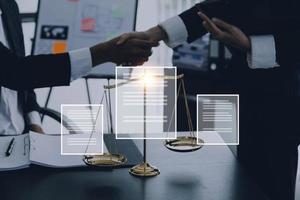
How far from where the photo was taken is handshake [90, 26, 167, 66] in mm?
1877

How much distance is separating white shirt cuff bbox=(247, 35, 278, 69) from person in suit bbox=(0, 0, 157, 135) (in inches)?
16.9

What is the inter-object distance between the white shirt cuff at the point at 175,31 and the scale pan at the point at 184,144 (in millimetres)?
421

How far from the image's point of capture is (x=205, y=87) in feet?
12.6

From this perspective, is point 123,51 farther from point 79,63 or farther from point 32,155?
point 32,155

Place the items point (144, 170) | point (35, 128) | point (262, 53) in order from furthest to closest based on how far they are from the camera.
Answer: point (35, 128), point (262, 53), point (144, 170)

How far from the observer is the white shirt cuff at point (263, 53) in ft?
5.65

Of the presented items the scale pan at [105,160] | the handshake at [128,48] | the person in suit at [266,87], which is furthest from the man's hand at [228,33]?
the scale pan at [105,160]

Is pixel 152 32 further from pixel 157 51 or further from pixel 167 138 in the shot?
pixel 157 51

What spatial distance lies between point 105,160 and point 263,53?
601 mm

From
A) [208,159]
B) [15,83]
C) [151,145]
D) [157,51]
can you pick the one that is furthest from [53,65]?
[157,51]

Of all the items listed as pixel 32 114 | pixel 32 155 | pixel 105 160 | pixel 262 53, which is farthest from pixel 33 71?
pixel 262 53

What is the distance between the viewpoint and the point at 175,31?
2020 millimetres

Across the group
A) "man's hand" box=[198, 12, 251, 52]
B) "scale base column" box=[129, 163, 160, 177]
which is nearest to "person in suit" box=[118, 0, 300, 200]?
"man's hand" box=[198, 12, 251, 52]

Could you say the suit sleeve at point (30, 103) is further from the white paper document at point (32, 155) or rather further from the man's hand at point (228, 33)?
the man's hand at point (228, 33)
